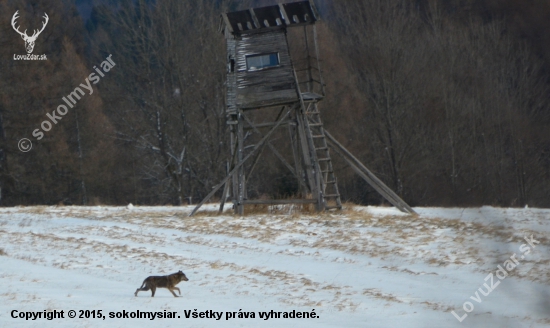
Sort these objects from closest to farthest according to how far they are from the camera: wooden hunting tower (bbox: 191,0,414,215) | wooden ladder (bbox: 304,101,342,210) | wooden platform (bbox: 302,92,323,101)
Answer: wooden ladder (bbox: 304,101,342,210) → wooden hunting tower (bbox: 191,0,414,215) → wooden platform (bbox: 302,92,323,101)

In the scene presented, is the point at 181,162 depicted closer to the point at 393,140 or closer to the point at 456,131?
the point at 393,140

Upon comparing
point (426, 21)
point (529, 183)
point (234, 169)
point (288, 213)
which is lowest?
point (529, 183)

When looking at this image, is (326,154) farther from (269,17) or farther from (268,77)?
(269,17)

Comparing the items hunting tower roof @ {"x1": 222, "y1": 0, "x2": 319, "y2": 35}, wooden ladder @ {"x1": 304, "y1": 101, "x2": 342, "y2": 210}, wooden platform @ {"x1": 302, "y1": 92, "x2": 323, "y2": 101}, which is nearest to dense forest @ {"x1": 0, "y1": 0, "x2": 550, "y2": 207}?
wooden ladder @ {"x1": 304, "y1": 101, "x2": 342, "y2": 210}

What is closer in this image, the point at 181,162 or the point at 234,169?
the point at 234,169

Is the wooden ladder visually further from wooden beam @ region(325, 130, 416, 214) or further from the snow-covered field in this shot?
the snow-covered field

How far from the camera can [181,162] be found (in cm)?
3872

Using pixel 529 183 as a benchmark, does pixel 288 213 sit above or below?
above

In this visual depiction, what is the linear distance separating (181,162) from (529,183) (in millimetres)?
19084

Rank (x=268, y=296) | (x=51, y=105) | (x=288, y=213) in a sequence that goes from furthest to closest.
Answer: (x=51, y=105) < (x=288, y=213) < (x=268, y=296)

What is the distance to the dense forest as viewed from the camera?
119 ft

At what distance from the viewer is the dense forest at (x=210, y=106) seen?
36.2 meters

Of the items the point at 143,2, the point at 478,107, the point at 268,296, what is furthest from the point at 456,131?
the point at 268,296

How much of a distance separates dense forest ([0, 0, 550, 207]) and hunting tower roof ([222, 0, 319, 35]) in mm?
15398
